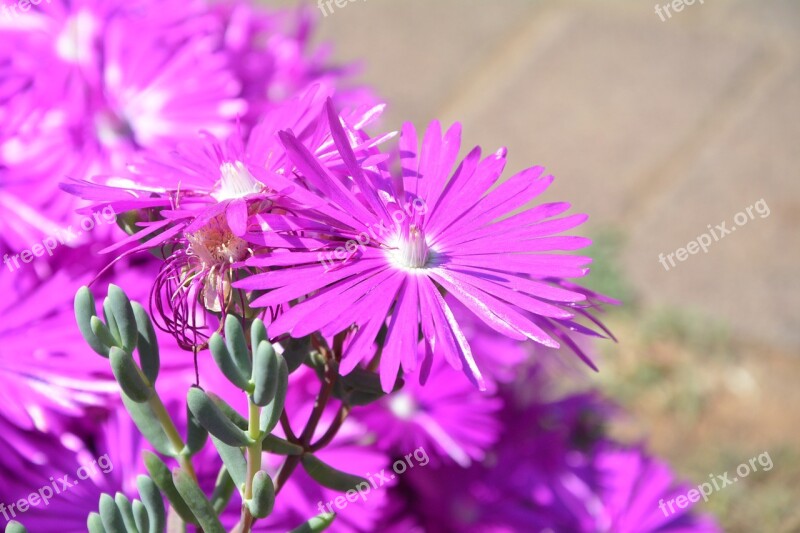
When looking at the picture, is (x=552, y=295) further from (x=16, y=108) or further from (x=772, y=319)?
(x=772, y=319)

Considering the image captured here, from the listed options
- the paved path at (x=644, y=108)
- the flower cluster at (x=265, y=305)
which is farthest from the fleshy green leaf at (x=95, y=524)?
the paved path at (x=644, y=108)

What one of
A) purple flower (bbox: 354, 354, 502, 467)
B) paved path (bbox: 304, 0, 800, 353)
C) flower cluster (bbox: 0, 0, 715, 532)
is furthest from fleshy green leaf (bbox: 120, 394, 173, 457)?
paved path (bbox: 304, 0, 800, 353)

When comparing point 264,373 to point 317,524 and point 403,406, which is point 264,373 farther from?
point 403,406

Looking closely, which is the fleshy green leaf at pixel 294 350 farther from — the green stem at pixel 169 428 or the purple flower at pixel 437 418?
the purple flower at pixel 437 418

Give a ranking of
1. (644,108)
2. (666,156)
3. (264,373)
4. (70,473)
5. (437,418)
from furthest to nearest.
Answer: (644,108)
(666,156)
(437,418)
(70,473)
(264,373)

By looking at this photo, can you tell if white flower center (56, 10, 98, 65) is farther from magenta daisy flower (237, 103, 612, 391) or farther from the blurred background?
the blurred background

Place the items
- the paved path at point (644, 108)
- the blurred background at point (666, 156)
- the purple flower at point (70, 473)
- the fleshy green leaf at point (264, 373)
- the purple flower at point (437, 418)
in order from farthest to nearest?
the paved path at point (644, 108)
the blurred background at point (666, 156)
the purple flower at point (437, 418)
the purple flower at point (70, 473)
the fleshy green leaf at point (264, 373)

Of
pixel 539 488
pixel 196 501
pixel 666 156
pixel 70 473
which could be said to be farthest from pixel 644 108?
pixel 196 501
